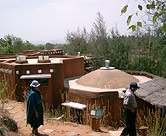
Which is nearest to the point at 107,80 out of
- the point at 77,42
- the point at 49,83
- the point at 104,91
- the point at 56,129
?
the point at 104,91

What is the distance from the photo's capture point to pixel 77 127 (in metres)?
6.49

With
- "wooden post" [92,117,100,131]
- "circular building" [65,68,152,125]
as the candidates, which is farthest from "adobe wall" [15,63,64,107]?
"wooden post" [92,117,100,131]

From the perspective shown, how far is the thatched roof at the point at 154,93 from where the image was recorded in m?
6.58

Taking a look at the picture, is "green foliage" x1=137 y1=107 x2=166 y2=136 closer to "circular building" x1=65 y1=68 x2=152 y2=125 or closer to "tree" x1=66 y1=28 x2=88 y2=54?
"circular building" x1=65 y1=68 x2=152 y2=125

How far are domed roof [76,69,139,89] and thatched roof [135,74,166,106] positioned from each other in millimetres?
2278

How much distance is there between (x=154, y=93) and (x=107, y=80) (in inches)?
153

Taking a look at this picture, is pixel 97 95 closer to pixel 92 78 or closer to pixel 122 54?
pixel 92 78

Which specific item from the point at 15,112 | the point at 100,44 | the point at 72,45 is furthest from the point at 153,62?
the point at 72,45

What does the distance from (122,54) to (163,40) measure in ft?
10.7

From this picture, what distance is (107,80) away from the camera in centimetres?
1092

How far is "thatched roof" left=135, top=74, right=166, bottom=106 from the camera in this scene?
6.58m

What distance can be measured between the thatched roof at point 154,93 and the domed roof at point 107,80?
2.28 metres

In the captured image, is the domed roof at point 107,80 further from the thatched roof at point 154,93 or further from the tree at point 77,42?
the tree at point 77,42

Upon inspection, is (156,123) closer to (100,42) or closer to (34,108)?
(34,108)
